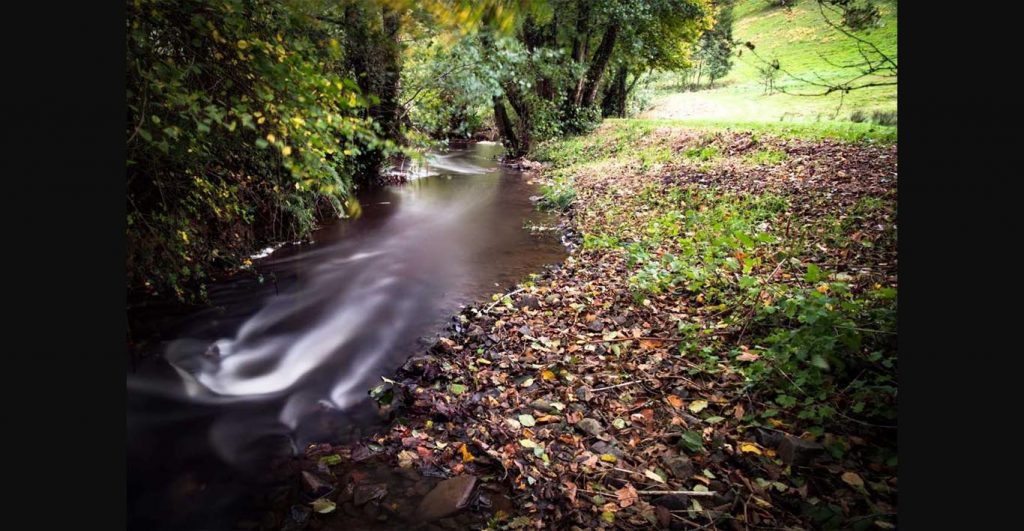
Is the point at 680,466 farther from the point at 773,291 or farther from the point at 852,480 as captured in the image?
the point at 773,291

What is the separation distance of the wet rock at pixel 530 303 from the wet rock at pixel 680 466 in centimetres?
330

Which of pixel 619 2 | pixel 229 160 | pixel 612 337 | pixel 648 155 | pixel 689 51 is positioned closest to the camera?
pixel 612 337

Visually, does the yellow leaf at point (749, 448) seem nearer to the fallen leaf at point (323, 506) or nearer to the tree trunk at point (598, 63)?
the fallen leaf at point (323, 506)

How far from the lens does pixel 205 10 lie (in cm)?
314

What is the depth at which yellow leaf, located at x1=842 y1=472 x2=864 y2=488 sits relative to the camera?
3092 millimetres

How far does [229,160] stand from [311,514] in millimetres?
4412

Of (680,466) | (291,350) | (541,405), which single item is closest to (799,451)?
(680,466)

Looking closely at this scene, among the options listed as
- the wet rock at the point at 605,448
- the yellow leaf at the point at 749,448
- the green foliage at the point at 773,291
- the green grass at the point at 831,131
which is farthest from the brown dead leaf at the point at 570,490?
the green grass at the point at 831,131

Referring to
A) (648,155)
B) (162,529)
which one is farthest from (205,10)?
(648,155)

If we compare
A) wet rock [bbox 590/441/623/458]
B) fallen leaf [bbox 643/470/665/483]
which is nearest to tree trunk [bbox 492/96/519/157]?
wet rock [bbox 590/441/623/458]

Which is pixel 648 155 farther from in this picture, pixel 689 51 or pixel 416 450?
pixel 689 51

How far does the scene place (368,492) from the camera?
3.77 m

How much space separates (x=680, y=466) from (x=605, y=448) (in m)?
0.59

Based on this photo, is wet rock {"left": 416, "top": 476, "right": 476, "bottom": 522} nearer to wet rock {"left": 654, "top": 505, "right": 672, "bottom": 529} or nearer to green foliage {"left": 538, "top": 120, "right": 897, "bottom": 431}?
wet rock {"left": 654, "top": 505, "right": 672, "bottom": 529}
